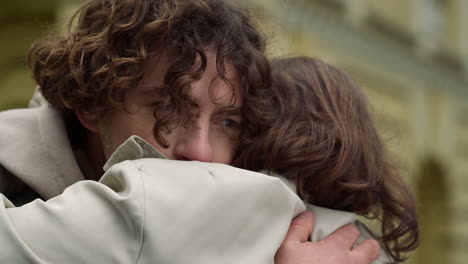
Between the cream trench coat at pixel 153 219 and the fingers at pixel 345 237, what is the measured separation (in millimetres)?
338

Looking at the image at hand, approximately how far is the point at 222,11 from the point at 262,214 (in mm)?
704

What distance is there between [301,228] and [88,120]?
2.22 ft

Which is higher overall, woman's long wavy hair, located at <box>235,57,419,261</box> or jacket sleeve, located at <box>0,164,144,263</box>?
jacket sleeve, located at <box>0,164,144,263</box>

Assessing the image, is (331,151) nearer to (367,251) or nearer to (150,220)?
(367,251)

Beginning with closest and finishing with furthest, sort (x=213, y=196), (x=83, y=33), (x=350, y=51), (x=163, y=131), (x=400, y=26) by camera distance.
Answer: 1. (x=213, y=196)
2. (x=163, y=131)
3. (x=83, y=33)
4. (x=350, y=51)
5. (x=400, y=26)

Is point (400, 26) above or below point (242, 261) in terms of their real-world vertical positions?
below

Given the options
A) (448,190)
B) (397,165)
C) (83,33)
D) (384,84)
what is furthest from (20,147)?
(448,190)

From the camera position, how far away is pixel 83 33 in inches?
86.1

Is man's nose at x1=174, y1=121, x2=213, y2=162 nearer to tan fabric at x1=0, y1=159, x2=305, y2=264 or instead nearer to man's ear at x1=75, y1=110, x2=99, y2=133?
tan fabric at x1=0, y1=159, x2=305, y2=264

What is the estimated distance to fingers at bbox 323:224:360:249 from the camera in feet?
6.92

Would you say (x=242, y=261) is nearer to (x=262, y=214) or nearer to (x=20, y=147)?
(x=262, y=214)

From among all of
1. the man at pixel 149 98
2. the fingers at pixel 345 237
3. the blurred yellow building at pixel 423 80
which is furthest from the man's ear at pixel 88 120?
the blurred yellow building at pixel 423 80

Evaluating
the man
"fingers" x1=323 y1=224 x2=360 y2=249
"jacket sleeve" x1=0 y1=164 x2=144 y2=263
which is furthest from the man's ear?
"fingers" x1=323 y1=224 x2=360 y2=249

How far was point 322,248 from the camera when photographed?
2.05m
